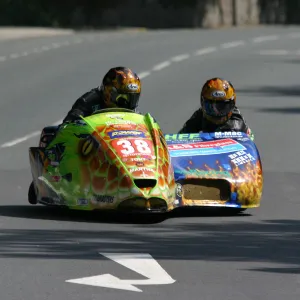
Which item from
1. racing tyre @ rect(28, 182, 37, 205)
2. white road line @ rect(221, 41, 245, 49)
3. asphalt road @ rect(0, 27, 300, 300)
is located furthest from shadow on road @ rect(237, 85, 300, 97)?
racing tyre @ rect(28, 182, 37, 205)

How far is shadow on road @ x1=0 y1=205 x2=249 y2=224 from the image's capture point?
41.4 ft

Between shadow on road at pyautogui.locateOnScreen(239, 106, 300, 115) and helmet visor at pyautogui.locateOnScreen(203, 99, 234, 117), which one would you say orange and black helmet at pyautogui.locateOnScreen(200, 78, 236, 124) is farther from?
shadow on road at pyautogui.locateOnScreen(239, 106, 300, 115)

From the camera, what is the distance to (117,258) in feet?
34.1

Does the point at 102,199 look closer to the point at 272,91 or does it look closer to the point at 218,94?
the point at 218,94

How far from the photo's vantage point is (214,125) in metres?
14.6

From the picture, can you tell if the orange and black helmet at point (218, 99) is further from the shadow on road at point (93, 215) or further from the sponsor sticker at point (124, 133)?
the sponsor sticker at point (124, 133)

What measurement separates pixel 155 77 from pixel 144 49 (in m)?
10.1

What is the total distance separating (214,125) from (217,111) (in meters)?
0.24

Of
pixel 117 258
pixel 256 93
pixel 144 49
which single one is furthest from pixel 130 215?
pixel 144 49

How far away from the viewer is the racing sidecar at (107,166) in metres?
12.2

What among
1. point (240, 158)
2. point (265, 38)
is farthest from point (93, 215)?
point (265, 38)

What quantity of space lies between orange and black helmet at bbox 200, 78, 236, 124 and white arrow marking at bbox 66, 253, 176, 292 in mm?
4057

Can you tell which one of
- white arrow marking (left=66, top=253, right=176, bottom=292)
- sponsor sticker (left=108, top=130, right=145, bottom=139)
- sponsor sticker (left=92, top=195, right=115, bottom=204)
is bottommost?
white arrow marking (left=66, top=253, right=176, bottom=292)

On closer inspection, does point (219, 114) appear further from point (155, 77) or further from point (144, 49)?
point (144, 49)
